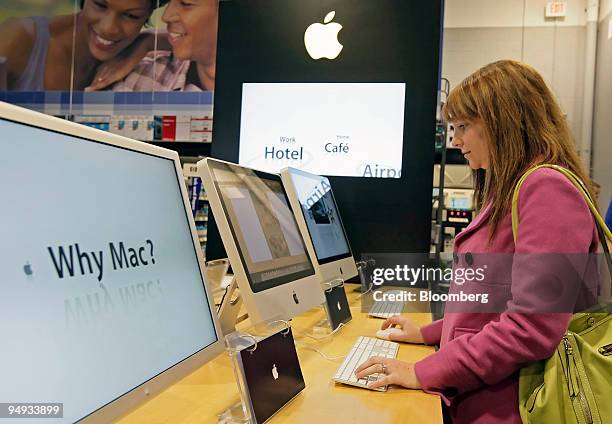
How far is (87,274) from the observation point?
2.30 feet

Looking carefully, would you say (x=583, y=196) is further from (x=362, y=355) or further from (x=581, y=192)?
(x=362, y=355)

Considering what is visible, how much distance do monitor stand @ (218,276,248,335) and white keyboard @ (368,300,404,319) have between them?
780 millimetres

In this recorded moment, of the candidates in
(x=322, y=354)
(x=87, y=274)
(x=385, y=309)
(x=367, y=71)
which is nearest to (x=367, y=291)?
(x=385, y=309)

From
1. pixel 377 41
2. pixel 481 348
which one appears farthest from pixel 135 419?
pixel 377 41

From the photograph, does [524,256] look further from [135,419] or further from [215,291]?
[215,291]

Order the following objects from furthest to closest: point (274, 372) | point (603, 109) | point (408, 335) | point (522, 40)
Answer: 1. point (522, 40)
2. point (603, 109)
3. point (408, 335)
4. point (274, 372)

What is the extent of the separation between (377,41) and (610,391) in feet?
6.76

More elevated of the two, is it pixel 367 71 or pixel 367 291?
pixel 367 71

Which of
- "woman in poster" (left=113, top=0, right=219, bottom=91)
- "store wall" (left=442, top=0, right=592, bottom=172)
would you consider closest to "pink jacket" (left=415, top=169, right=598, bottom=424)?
"store wall" (left=442, top=0, right=592, bottom=172)

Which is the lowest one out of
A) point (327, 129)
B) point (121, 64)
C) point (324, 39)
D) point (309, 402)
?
point (309, 402)

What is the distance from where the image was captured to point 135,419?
93 cm

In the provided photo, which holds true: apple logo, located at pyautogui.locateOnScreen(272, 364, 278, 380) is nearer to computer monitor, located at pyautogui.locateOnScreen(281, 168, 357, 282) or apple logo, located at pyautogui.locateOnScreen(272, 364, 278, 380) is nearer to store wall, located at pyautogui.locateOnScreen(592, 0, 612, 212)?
computer monitor, located at pyautogui.locateOnScreen(281, 168, 357, 282)

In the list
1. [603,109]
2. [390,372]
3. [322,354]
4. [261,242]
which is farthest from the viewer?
[603,109]

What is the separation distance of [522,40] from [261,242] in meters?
4.49
